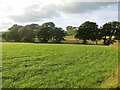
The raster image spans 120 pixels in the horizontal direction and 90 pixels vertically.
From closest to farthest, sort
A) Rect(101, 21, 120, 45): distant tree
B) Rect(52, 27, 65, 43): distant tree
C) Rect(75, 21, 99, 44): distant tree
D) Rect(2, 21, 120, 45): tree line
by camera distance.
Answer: Rect(101, 21, 120, 45): distant tree, Rect(2, 21, 120, 45): tree line, Rect(75, 21, 99, 44): distant tree, Rect(52, 27, 65, 43): distant tree

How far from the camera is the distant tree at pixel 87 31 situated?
106150mm

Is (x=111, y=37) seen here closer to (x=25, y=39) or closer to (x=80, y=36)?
(x=80, y=36)

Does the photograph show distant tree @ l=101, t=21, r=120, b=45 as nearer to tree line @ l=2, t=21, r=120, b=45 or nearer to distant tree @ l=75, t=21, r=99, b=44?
tree line @ l=2, t=21, r=120, b=45

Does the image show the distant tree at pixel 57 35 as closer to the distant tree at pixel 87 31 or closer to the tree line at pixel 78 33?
the tree line at pixel 78 33

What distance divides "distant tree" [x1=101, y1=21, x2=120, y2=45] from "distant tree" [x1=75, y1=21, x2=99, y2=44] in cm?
353

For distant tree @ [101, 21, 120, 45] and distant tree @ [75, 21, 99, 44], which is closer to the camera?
distant tree @ [101, 21, 120, 45]

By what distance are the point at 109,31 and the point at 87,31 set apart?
9595 millimetres

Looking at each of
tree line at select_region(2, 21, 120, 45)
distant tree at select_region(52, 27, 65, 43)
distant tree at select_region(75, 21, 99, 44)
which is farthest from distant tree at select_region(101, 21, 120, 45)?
distant tree at select_region(52, 27, 65, 43)

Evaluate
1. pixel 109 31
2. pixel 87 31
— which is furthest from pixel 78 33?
pixel 109 31

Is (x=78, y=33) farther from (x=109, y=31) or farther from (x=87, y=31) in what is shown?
(x=109, y=31)

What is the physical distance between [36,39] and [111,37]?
1316 inches

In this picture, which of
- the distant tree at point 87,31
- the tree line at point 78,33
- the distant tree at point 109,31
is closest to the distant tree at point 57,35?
the tree line at point 78,33

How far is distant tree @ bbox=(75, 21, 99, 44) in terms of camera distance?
348ft

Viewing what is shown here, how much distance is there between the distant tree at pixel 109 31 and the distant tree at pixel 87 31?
3.53 metres
